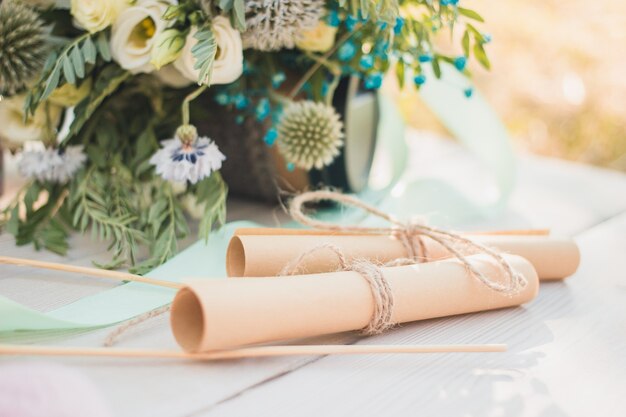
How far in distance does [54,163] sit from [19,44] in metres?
0.17

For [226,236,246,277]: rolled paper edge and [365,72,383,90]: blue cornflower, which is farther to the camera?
[365,72,383,90]: blue cornflower

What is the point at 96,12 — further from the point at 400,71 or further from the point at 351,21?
the point at 400,71

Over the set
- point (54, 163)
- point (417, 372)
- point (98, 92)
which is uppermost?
point (98, 92)

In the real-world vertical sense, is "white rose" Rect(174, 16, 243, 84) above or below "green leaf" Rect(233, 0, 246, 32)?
below

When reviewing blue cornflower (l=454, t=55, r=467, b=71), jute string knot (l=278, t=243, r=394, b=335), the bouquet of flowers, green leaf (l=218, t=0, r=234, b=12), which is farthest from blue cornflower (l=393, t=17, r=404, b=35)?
jute string knot (l=278, t=243, r=394, b=335)

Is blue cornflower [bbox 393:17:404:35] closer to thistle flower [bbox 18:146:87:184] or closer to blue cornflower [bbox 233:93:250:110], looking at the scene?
blue cornflower [bbox 233:93:250:110]

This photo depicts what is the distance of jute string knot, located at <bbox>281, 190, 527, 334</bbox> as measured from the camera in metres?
0.61

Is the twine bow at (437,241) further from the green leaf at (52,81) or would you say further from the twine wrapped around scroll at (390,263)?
the green leaf at (52,81)

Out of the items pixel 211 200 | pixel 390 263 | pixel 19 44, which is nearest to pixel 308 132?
pixel 211 200

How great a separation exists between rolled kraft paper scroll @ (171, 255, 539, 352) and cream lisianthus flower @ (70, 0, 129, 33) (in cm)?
38

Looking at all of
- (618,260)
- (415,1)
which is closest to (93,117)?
(415,1)

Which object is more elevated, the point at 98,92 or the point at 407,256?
the point at 98,92

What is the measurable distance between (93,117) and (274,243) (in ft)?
1.32

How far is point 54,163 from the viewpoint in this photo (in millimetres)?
869
